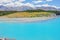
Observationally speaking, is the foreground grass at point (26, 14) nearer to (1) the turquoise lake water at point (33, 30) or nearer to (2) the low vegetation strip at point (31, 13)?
(2) the low vegetation strip at point (31, 13)

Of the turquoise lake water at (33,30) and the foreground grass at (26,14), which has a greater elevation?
the foreground grass at (26,14)

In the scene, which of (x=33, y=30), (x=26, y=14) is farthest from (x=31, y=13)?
(x=33, y=30)

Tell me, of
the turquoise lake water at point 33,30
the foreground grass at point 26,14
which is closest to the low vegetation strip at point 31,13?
the foreground grass at point 26,14

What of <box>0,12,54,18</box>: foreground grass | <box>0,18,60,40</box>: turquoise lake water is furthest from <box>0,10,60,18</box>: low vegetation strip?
<box>0,18,60,40</box>: turquoise lake water

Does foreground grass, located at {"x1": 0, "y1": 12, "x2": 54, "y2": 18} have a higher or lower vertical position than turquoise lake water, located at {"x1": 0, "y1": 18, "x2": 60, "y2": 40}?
higher

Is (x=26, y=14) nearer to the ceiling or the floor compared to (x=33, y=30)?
nearer to the ceiling

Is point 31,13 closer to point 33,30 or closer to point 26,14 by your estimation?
point 26,14

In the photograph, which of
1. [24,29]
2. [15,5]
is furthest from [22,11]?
[24,29]

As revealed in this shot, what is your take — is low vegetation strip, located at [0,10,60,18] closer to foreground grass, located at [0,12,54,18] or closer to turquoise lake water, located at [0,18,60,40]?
foreground grass, located at [0,12,54,18]
